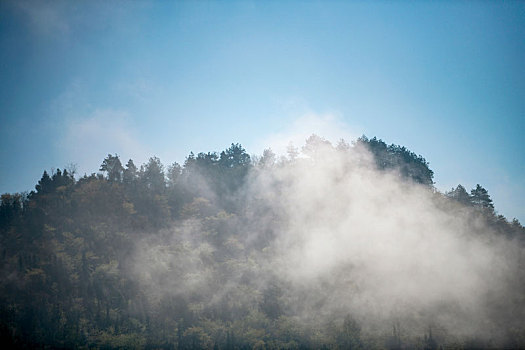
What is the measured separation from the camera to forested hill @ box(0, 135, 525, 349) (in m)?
27.0

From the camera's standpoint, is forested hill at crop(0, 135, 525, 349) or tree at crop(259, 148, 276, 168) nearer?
forested hill at crop(0, 135, 525, 349)

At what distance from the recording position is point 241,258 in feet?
121

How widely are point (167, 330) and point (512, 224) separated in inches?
1574

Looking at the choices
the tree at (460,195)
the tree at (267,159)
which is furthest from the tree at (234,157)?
the tree at (460,195)

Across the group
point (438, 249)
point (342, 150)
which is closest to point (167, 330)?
point (438, 249)

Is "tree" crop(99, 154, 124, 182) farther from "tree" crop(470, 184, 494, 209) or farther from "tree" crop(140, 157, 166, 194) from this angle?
"tree" crop(470, 184, 494, 209)

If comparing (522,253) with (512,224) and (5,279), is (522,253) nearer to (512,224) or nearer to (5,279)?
(512,224)

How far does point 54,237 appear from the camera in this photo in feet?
123

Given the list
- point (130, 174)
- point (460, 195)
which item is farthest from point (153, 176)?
point (460, 195)

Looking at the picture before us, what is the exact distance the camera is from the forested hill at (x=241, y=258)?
2697cm

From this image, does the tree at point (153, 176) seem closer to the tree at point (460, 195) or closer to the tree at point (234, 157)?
the tree at point (234, 157)

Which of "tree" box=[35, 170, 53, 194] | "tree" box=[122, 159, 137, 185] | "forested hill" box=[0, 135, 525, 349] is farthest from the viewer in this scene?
"tree" box=[122, 159, 137, 185]

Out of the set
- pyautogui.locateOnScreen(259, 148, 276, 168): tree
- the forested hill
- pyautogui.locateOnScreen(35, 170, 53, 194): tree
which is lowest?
the forested hill

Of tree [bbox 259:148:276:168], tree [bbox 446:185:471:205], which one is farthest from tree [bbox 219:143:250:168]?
tree [bbox 446:185:471:205]
